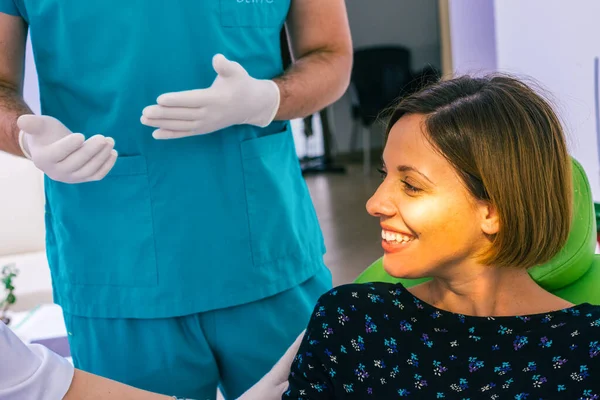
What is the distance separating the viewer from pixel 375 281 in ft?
4.71

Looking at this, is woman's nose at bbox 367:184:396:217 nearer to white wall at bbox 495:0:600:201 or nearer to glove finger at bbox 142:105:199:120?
glove finger at bbox 142:105:199:120

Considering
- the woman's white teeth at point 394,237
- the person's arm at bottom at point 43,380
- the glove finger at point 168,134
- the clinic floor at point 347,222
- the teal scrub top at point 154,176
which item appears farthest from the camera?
the clinic floor at point 347,222

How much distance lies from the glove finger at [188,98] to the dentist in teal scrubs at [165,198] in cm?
7

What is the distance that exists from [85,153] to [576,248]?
0.82m

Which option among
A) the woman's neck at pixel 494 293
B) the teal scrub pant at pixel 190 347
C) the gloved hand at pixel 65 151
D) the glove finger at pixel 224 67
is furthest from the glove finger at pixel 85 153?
the woman's neck at pixel 494 293

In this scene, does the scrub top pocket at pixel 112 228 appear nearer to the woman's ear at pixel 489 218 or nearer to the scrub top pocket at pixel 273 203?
the scrub top pocket at pixel 273 203

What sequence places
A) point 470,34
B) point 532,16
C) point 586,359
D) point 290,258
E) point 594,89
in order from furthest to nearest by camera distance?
point 470,34 → point 532,16 → point 594,89 → point 290,258 → point 586,359

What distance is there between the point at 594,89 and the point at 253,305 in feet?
5.39

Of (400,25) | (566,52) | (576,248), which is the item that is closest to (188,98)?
(576,248)

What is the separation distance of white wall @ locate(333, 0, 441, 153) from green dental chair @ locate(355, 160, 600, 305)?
665cm

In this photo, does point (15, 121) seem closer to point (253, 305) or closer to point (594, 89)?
point (253, 305)

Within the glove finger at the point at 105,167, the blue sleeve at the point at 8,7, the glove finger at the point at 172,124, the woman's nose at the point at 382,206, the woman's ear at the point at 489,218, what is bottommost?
the woman's ear at the point at 489,218

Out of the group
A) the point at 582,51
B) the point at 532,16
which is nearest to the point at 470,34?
the point at 532,16

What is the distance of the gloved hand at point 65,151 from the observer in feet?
4.06
